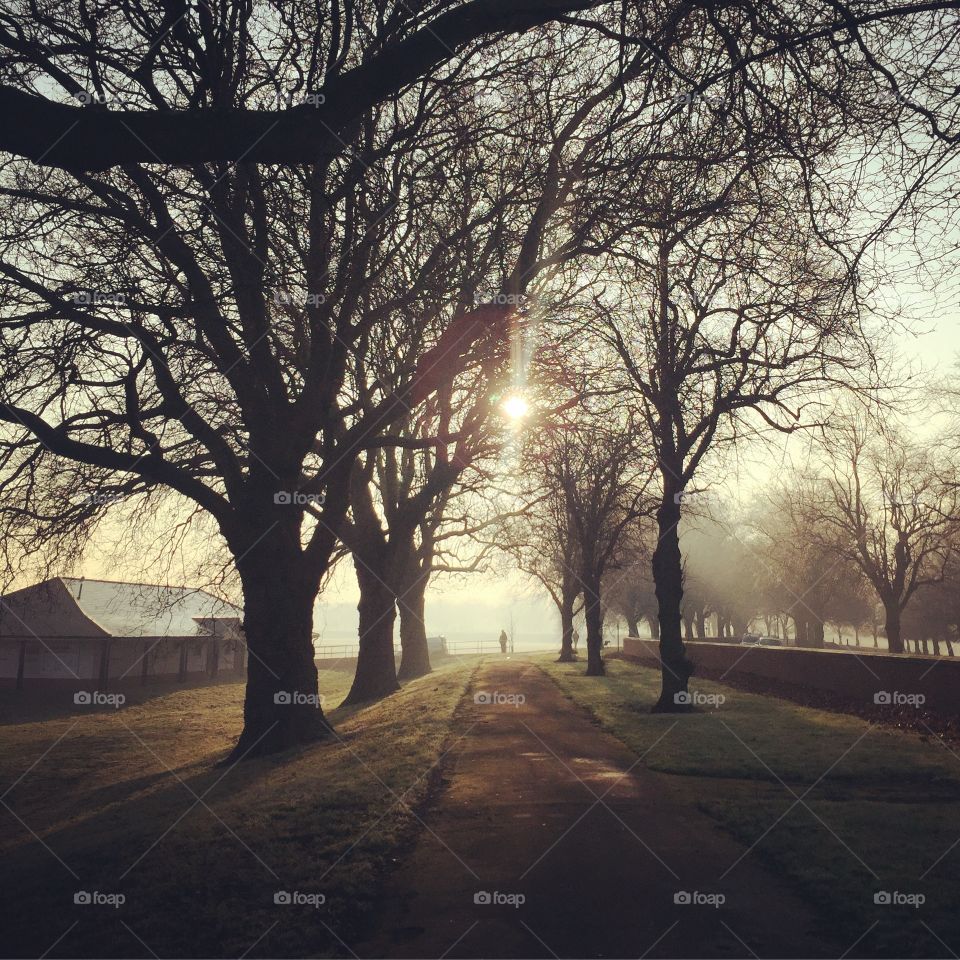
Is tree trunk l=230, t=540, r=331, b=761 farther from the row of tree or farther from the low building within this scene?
the low building

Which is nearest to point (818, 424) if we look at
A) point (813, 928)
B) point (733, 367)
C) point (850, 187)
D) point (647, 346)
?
point (733, 367)

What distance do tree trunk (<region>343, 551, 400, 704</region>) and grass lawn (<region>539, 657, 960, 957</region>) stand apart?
30.3 ft

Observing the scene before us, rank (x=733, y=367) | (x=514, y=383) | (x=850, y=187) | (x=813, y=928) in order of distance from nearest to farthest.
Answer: (x=813, y=928) → (x=850, y=187) → (x=514, y=383) → (x=733, y=367)

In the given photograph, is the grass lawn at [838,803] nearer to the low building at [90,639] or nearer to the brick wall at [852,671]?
the brick wall at [852,671]

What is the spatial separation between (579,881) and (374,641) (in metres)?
19.4

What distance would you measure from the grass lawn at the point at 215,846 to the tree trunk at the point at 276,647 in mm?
876

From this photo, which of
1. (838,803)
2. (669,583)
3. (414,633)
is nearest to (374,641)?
(669,583)

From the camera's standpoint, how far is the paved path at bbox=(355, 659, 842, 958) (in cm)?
488

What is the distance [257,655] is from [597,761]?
623 cm

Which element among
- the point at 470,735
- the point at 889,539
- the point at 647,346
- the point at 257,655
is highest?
the point at 647,346

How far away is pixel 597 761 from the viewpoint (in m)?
11.4

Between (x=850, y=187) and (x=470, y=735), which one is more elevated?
(x=850, y=187)

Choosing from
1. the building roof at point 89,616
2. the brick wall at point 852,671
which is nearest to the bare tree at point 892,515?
the brick wall at point 852,671

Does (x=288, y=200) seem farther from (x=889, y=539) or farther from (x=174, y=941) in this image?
(x=889, y=539)
